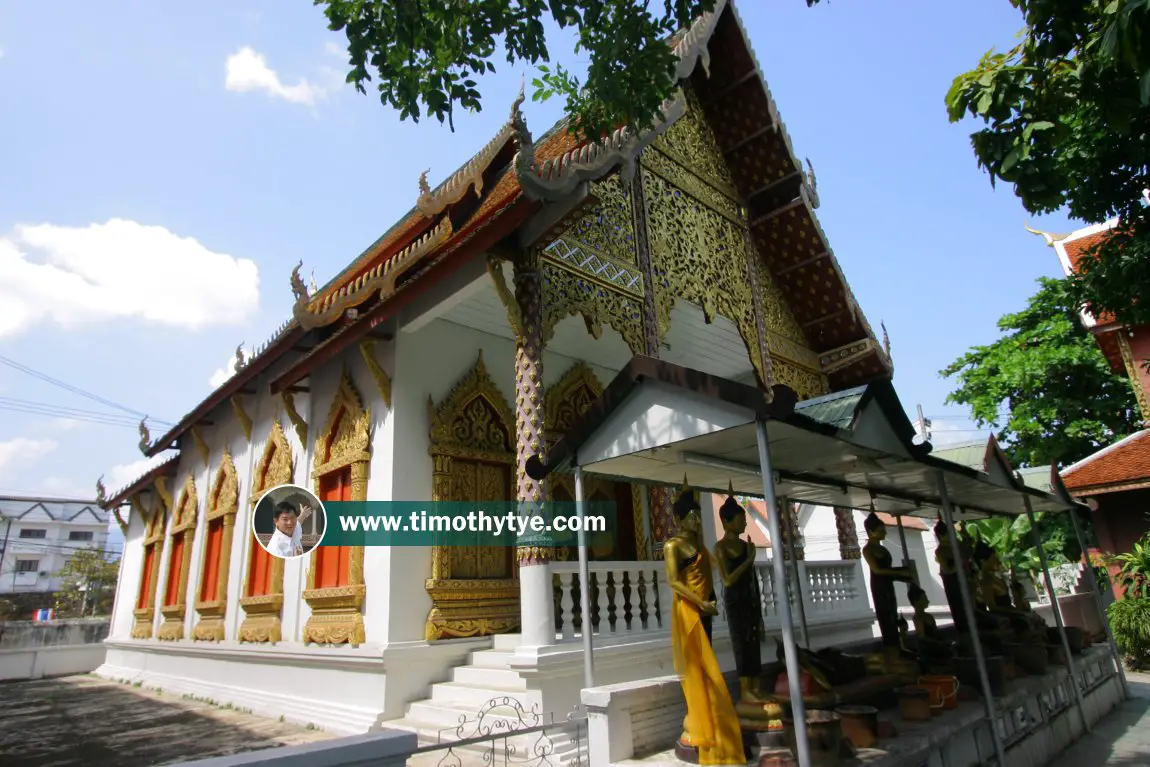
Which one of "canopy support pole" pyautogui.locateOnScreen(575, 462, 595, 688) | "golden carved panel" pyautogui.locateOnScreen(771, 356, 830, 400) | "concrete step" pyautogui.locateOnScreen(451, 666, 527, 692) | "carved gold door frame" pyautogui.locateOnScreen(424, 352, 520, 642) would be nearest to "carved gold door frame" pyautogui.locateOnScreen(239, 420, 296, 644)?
"carved gold door frame" pyautogui.locateOnScreen(424, 352, 520, 642)

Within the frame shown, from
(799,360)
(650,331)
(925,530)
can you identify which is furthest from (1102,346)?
(650,331)

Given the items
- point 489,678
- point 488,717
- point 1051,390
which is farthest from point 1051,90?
point 1051,390

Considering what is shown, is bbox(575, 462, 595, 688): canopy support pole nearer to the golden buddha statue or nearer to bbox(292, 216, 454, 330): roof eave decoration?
the golden buddha statue

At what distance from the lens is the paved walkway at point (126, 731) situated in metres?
5.70

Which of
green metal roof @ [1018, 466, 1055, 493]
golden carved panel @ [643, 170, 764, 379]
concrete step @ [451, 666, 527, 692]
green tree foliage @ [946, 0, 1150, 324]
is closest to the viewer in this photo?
green tree foliage @ [946, 0, 1150, 324]

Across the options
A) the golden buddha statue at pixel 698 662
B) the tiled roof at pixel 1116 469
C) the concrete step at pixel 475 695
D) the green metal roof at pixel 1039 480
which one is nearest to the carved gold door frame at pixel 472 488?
the concrete step at pixel 475 695

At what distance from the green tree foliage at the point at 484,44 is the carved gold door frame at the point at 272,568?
211 inches

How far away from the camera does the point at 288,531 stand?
310 inches

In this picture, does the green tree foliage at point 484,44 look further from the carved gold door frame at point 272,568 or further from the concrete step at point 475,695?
the carved gold door frame at point 272,568

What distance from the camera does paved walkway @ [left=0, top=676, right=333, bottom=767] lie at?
570 centimetres

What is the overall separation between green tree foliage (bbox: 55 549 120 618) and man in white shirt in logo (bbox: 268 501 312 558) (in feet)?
95.8

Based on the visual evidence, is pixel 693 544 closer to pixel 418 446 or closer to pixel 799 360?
pixel 418 446

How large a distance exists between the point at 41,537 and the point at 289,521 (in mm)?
54207

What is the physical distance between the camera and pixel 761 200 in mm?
9281
